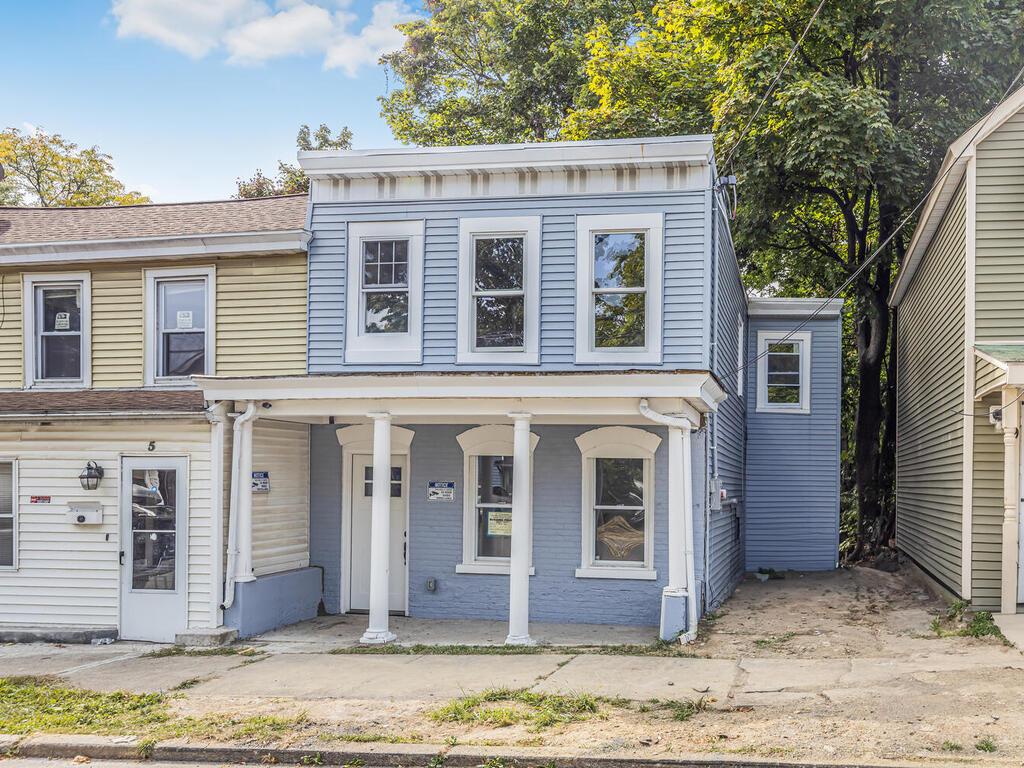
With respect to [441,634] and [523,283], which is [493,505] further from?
[523,283]

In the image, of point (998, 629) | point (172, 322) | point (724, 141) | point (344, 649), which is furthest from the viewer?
point (724, 141)

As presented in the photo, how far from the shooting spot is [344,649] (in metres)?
11.4

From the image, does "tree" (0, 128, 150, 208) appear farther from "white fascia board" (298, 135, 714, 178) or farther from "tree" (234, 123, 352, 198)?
"white fascia board" (298, 135, 714, 178)

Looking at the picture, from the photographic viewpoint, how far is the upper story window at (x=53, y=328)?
14008 millimetres

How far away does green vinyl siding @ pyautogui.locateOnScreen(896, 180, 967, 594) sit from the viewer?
1270 cm

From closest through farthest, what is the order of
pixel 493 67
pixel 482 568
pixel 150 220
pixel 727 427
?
pixel 482 568 < pixel 150 220 < pixel 727 427 < pixel 493 67

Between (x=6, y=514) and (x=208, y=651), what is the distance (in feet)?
12.7

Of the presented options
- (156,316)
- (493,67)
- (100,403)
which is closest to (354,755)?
(100,403)

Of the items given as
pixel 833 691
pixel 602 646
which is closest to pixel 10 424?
pixel 602 646

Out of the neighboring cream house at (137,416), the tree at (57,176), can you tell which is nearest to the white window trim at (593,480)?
the neighboring cream house at (137,416)

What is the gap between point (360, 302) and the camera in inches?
519

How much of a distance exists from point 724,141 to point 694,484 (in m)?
10.0

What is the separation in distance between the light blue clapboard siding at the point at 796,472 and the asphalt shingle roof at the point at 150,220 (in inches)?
376

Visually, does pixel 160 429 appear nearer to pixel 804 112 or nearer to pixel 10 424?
pixel 10 424
